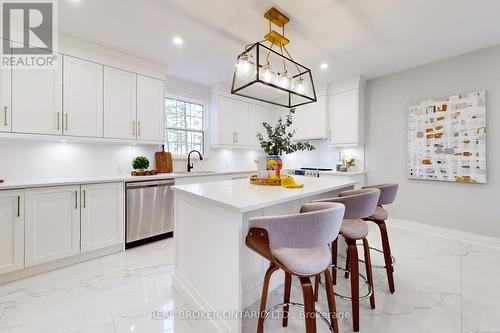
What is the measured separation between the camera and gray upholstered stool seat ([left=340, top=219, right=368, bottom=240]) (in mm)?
1527

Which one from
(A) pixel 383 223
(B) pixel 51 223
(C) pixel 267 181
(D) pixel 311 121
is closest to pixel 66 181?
(B) pixel 51 223

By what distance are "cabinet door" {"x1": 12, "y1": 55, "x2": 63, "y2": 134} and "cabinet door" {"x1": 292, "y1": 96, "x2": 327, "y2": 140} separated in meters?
4.11

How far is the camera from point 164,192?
307cm

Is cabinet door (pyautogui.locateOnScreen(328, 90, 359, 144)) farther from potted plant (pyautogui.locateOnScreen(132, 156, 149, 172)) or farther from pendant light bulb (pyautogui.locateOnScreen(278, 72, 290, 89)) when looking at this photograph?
potted plant (pyautogui.locateOnScreen(132, 156, 149, 172))

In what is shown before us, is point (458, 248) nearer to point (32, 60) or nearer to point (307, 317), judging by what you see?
point (307, 317)

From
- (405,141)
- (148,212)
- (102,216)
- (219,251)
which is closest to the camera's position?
(219,251)

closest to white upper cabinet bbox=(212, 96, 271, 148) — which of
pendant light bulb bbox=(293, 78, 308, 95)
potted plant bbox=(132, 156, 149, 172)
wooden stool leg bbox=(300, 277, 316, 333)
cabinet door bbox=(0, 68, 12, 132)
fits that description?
potted plant bbox=(132, 156, 149, 172)

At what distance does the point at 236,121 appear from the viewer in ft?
15.2

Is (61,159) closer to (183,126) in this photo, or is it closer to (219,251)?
(183,126)

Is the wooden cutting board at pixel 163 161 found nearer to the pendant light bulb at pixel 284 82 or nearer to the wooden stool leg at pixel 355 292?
the pendant light bulb at pixel 284 82

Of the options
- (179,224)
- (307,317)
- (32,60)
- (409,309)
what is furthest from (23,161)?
(409,309)

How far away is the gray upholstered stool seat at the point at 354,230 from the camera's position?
1527mm

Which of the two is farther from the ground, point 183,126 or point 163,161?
point 183,126

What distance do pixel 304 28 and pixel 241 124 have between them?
8.15 feet
